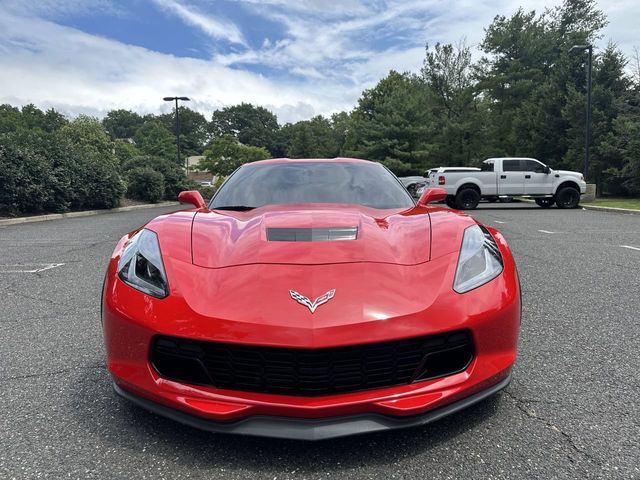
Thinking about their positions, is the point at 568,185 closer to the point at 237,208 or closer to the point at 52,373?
the point at 237,208

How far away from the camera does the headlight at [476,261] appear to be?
1847 mm

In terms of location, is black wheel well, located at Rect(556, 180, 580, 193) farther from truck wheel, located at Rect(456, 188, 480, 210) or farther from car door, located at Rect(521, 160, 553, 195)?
truck wheel, located at Rect(456, 188, 480, 210)

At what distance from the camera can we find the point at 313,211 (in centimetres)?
247

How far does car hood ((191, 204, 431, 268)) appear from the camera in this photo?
1.92m

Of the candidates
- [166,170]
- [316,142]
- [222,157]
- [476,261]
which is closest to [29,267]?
[476,261]

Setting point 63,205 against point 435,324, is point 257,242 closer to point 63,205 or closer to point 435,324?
point 435,324

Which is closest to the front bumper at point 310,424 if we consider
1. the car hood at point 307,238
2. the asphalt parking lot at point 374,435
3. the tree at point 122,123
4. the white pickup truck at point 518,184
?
the asphalt parking lot at point 374,435

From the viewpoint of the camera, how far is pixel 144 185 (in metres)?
21.1

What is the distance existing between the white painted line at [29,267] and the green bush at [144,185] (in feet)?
52.5

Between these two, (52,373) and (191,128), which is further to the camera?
(191,128)

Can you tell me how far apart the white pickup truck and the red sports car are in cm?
1509

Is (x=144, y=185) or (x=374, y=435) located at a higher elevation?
(x=144, y=185)

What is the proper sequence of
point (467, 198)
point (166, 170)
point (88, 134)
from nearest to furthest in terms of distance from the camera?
point (467, 198) → point (166, 170) → point (88, 134)

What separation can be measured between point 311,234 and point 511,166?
16463 millimetres
